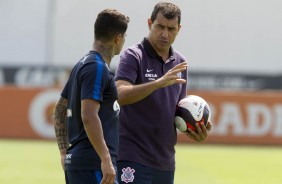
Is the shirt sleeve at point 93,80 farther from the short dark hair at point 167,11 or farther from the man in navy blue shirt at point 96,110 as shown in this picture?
the short dark hair at point 167,11

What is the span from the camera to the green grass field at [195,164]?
44.0ft

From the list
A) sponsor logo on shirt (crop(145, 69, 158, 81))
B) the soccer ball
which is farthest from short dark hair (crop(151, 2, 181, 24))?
the soccer ball

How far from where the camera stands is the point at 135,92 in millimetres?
6340

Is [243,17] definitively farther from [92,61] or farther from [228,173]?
[92,61]

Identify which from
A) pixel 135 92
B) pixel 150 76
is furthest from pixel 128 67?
pixel 135 92

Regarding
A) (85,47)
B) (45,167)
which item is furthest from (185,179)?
(85,47)

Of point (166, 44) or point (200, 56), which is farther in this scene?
point (200, 56)

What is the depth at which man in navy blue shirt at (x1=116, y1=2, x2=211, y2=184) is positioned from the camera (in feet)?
22.1

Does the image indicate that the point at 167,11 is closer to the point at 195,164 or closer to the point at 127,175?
Answer: the point at 127,175

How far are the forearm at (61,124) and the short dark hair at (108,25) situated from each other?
2.12 ft

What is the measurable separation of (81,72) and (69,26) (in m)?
29.0

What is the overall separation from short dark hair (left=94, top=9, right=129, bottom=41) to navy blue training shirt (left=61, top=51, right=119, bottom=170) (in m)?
0.15

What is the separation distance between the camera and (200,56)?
3591 cm

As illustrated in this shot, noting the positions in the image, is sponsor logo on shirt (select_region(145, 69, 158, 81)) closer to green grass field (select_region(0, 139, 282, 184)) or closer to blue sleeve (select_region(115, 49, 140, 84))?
blue sleeve (select_region(115, 49, 140, 84))
